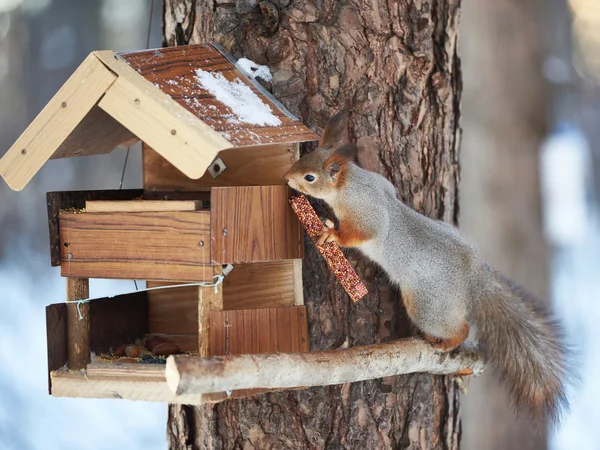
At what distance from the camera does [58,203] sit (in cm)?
187

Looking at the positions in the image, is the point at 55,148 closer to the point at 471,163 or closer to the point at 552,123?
the point at 471,163

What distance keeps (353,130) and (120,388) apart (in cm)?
91

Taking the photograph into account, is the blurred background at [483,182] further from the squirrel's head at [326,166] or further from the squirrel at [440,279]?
the squirrel's head at [326,166]

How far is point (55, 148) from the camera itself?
168cm

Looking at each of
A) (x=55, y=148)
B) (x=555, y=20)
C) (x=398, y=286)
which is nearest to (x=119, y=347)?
(x=55, y=148)

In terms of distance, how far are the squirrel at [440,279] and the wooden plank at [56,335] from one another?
25.3 inches

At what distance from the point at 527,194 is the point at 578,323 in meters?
0.69

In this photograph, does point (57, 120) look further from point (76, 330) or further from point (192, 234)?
point (76, 330)

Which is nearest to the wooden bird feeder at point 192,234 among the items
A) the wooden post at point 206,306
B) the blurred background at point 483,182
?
the wooden post at point 206,306

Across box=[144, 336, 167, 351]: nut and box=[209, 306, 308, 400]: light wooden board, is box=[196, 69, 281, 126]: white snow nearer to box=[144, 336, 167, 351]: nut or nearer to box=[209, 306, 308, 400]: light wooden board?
box=[209, 306, 308, 400]: light wooden board

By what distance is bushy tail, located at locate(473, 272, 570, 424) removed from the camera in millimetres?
1931

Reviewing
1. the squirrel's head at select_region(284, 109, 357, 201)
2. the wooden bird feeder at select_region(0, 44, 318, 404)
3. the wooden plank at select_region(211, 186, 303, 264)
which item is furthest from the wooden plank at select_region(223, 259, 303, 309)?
the squirrel's head at select_region(284, 109, 357, 201)

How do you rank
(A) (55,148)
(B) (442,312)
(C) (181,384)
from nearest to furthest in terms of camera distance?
(C) (181,384) → (A) (55,148) → (B) (442,312)

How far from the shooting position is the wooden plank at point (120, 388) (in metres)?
1.55
